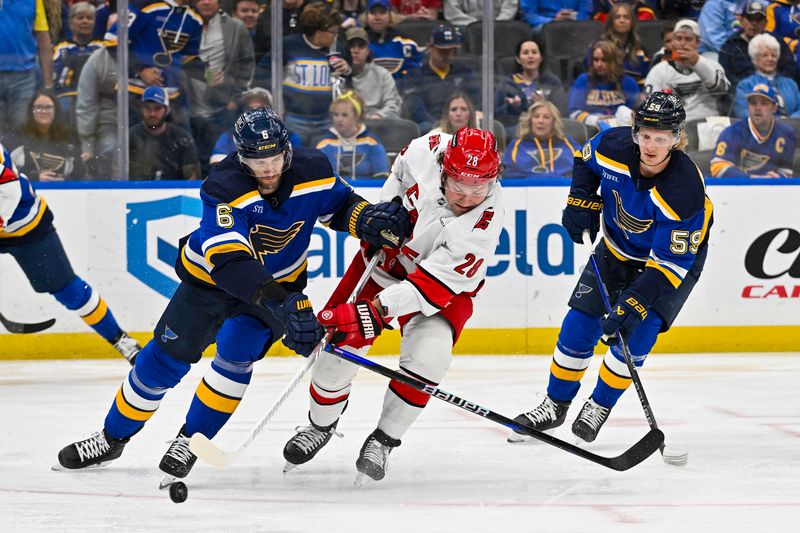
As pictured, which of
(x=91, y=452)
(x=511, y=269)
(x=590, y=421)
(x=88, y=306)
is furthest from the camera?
(x=511, y=269)

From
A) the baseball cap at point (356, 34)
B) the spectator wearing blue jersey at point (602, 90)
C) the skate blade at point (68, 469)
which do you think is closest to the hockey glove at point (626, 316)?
the skate blade at point (68, 469)

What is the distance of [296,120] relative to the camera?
558 centimetres

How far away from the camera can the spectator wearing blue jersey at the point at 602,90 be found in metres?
5.72

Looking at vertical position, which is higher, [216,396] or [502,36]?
[502,36]

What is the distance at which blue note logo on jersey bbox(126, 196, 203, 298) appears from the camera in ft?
17.8

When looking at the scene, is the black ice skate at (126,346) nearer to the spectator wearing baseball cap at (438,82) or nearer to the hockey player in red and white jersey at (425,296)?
the hockey player in red and white jersey at (425,296)

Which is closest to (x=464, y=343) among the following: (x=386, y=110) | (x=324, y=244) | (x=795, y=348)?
(x=324, y=244)

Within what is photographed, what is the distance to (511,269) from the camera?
5562mm

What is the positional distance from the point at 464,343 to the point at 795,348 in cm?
162

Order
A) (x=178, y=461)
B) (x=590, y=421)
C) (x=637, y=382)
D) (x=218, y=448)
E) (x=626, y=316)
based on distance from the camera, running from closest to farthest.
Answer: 1. (x=218, y=448)
2. (x=178, y=461)
3. (x=626, y=316)
4. (x=637, y=382)
5. (x=590, y=421)

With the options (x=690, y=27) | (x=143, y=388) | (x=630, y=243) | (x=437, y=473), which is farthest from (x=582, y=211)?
(x=690, y=27)

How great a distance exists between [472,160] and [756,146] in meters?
3.27

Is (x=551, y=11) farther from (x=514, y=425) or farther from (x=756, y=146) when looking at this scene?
(x=514, y=425)

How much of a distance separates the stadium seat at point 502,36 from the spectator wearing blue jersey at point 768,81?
1111 mm
